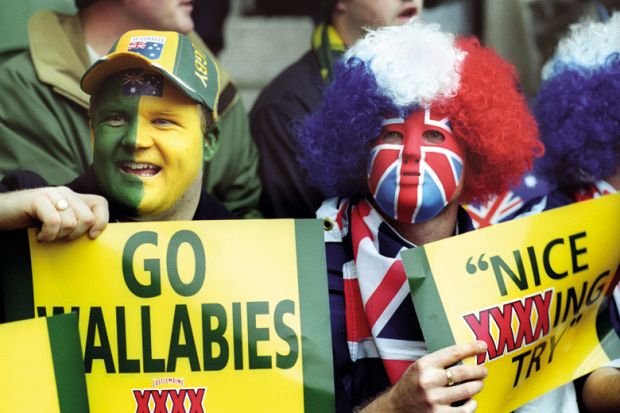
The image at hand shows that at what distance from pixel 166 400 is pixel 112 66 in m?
0.97

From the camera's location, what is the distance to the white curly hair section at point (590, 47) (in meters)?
3.49

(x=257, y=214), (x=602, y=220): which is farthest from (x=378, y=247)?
(x=257, y=214)

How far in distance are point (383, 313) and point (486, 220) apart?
0.87 m

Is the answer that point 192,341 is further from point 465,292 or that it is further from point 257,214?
point 257,214

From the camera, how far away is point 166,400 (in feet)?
8.78

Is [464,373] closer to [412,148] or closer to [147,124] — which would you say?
[412,148]

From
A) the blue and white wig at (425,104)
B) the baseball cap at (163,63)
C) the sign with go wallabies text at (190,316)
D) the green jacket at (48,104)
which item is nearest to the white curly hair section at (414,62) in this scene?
the blue and white wig at (425,104)

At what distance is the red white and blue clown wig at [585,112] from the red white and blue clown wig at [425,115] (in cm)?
36

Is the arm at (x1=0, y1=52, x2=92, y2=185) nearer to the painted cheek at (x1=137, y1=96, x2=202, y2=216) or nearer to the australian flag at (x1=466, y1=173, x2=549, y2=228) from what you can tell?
the painted cheek at (x1=137, y1=96, x2=202, y2=216)

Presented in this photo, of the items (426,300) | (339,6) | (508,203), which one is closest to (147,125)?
(426,300)

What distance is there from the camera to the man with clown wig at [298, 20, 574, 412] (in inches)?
113

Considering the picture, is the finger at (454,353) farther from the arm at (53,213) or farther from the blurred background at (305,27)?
the blurred background at (305,27)

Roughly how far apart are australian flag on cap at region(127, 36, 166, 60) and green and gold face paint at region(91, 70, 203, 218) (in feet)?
0.19

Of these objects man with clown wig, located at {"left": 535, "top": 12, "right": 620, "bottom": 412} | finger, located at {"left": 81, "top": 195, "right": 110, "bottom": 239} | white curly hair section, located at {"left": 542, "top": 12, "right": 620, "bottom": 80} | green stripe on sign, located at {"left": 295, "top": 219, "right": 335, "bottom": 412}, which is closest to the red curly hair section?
man with clown wig, located at {"left": 535, "top": 12, "right": 620, "bottom": 412}
